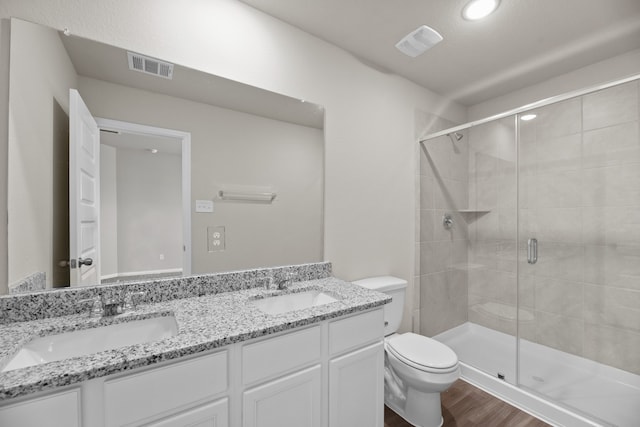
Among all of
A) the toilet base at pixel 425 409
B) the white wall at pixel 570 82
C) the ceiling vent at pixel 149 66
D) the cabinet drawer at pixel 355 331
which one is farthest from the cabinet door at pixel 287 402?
the white wall at pixel 570 82

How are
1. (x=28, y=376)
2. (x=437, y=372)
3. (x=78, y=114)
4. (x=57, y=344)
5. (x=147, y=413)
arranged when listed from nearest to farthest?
(x=28, y=376) < (x=147, y=413) < (x=57, y=344) < (x=78, y=114) < (x=437, y=372)

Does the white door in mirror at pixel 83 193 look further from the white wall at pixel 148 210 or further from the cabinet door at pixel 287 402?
the cabinet door at pixel 287 402

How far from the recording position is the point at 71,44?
1.18 m

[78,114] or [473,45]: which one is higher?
[473,45]

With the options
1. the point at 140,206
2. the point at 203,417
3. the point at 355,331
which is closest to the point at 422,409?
the point at 355,331

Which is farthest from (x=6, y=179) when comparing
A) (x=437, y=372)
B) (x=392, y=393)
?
(x=392, y=393)

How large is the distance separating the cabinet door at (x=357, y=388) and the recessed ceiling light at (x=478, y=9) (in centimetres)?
192

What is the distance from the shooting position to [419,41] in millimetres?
1865

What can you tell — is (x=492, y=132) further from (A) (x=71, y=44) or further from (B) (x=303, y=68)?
(A) (x=71, y=44)

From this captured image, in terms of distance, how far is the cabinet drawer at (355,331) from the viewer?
1.23 m

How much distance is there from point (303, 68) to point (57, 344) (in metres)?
1.82

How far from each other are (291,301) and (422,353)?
0.89 meters

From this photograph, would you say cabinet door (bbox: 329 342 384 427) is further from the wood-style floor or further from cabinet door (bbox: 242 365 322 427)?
the wood-style floor

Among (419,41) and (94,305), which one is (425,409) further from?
(419,41)
